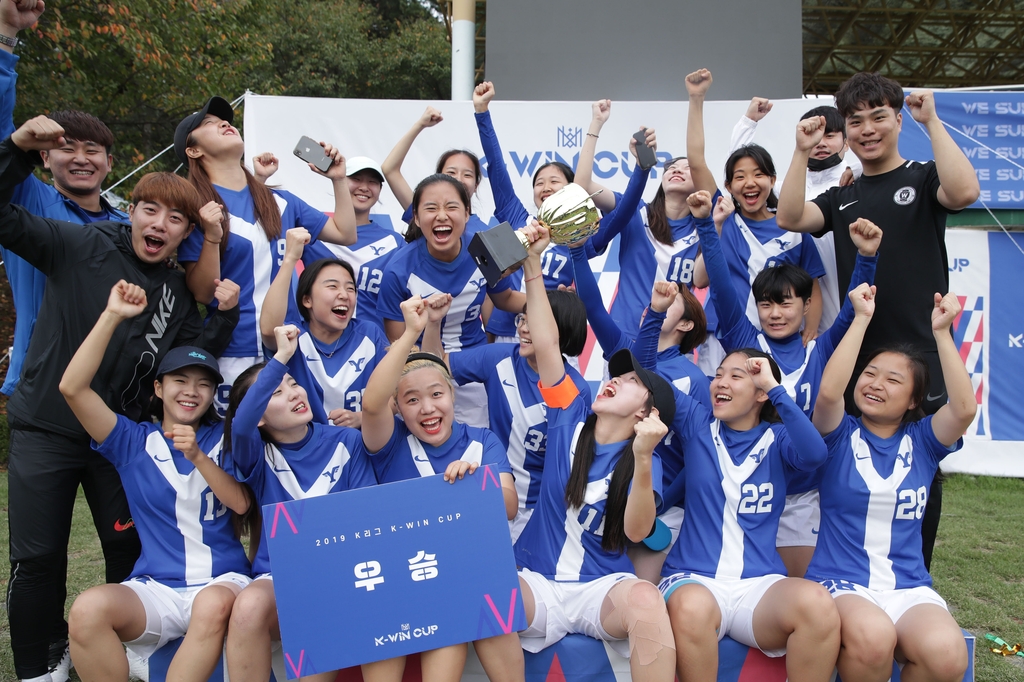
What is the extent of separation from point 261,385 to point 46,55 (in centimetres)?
843

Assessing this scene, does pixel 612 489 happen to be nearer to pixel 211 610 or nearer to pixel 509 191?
pixel 211 610

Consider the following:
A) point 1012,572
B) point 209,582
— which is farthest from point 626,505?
point 1012,572

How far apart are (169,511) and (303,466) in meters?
0.49

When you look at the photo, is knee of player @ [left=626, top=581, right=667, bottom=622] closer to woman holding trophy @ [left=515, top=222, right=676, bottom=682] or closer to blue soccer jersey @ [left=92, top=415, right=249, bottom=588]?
woman holding trophy @ [left=515, top=222, right=676, bottom=682]

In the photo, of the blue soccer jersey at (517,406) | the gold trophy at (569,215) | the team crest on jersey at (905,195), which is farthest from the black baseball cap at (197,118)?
the team crest on jersey at (905,195)

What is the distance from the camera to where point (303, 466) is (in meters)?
2.89

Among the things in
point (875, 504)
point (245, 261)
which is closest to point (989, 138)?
point (875, 504)

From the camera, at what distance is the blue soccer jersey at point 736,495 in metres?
2.77

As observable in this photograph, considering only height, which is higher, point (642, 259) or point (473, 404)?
point (642, 259)

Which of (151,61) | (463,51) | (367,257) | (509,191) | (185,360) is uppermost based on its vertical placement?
(151,61)

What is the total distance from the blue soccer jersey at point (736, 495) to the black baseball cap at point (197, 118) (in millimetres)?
2433

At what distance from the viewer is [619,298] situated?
4.01 meters

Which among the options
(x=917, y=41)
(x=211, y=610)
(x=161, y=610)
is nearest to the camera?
(x=211, y=610)

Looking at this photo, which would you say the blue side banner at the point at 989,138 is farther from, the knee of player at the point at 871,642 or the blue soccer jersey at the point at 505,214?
the knee of player at the point at 871,642
